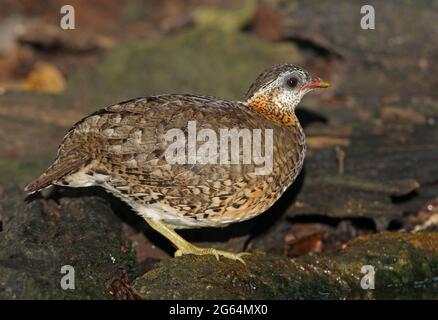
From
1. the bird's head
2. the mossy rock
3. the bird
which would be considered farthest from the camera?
the bird's head

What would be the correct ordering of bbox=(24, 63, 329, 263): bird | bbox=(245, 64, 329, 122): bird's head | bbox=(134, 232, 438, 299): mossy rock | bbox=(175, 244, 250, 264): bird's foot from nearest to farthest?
bbox=(134, 232, 438, 299): mossy rock
bbox=(24, 63, 329, 263): bird
bbox=(175, 244, 250, 264): bird's foot
bbox=(245, 64, 329, 122): bird's head

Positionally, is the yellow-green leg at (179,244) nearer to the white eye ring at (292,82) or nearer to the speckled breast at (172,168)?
the speckled breast at (172,168)

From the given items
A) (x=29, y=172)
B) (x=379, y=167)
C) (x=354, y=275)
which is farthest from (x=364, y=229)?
(x=29, y=172)

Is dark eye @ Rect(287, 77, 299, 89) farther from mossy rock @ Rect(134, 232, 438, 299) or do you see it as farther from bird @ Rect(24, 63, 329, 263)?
mossy rock @ Rect(134, 232, 438, 299)

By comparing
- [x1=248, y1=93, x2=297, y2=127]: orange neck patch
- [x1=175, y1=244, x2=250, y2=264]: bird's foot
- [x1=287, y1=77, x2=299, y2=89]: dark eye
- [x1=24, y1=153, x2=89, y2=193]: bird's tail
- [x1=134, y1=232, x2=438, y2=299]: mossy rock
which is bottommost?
[x1=134, y1=232, x2=438, y2=299]: mossy rock

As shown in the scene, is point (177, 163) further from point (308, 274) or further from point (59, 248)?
point (308, 274)

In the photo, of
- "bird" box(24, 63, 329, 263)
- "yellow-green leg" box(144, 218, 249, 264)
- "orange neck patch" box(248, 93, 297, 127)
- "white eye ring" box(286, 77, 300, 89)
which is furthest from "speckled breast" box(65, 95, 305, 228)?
"white eye ring" box(286, 77, 300, 89)

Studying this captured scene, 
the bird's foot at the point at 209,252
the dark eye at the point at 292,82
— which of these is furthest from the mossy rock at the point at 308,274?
the dark eye at the point at 292,82
